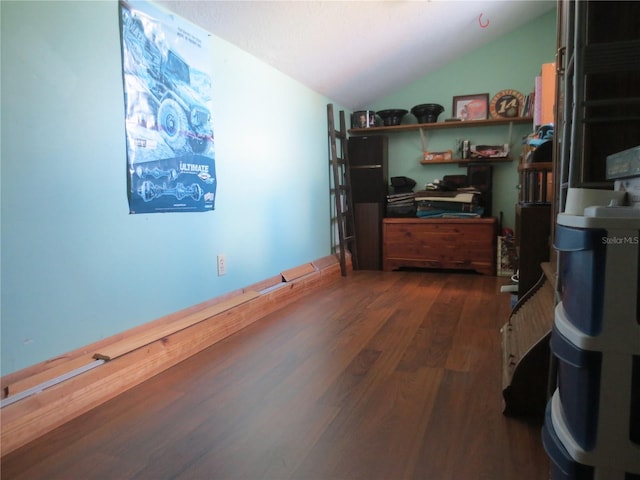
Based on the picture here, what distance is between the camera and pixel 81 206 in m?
1.56

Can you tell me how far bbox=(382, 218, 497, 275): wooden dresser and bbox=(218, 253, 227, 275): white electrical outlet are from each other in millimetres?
2059

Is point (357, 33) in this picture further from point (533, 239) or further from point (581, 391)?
point (581, 391)

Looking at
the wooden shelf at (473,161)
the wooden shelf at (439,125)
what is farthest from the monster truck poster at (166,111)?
the wooden shelf at (473,161)

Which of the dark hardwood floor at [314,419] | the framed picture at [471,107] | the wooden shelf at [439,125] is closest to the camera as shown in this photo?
the dark hardwood floor at [314,419]

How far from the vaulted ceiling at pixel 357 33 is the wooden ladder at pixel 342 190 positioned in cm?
33

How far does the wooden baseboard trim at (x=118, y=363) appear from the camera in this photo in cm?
129

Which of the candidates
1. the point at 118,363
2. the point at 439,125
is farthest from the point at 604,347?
the point at 439,125

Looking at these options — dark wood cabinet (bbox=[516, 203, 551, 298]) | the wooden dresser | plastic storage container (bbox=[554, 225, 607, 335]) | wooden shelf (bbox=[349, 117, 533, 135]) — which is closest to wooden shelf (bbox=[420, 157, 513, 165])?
wooden shelf (bbox=[349, 117, 533, 135])

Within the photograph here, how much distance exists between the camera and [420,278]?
372cm

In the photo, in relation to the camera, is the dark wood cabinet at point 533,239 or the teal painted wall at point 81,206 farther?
the dark wood cabinet at point 533,239
